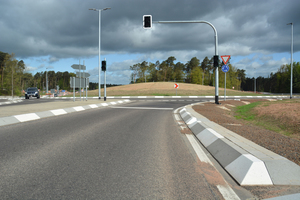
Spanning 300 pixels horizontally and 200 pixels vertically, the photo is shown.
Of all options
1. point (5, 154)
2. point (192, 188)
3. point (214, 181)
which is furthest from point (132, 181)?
point (5, 154)

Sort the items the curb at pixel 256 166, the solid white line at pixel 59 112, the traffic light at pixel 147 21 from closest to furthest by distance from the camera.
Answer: the curb at pixel 256 166, the solid white line at pixel 59 112, the traffic light at pixel 147 21

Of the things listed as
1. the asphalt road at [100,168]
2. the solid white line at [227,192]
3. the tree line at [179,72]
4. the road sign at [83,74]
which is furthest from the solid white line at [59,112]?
the tree line at [179,72]

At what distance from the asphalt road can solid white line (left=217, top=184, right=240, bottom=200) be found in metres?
0.07

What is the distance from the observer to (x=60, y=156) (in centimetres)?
452

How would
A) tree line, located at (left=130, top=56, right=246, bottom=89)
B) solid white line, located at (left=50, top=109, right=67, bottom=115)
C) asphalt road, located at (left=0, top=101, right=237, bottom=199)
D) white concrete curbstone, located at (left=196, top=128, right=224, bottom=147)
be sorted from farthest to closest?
1. tree line, located at (left=130, top=56, right=246, bottom=89)
2. solid white line, located at (left=50, top=109, right=67, bottom=115)
3. white concrete curbstone, located at (left=196, top=128, right=224, bottom=147)
4. asphalt road, located at (left=0, top=101, right=237, bottom=199)

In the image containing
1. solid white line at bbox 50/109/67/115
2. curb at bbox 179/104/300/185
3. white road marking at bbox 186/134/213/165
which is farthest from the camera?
solid white line at bbox 50/109/67/115

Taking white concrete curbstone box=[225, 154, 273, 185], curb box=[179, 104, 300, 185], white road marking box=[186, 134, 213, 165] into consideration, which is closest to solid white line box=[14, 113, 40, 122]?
white road marking box=[186, 134, 213, 165]

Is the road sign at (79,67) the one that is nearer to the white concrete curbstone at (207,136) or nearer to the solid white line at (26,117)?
the solid white line at (26,117)

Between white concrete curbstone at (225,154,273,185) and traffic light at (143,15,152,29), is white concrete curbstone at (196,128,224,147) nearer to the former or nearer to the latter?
white concrete curbstone at (225,154,273,185)

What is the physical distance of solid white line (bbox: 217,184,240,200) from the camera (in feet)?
9.33

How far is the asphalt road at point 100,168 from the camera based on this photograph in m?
2.96

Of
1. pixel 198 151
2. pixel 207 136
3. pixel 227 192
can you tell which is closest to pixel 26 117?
pixel 207 136

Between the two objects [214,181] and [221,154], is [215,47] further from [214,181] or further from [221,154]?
[214,181]

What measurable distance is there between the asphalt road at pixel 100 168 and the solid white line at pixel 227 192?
0.07m
